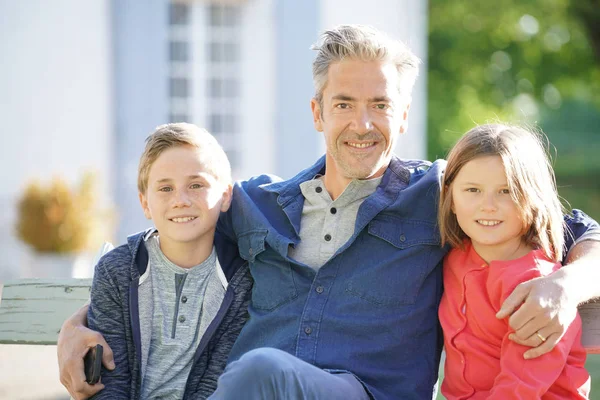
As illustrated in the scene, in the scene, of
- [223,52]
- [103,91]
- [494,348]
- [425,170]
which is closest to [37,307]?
[425,170]

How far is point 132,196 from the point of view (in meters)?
9.57

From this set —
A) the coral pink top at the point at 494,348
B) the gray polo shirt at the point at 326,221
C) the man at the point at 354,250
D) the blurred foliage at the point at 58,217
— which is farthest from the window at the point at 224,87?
the coral pink top at the point at 494,348

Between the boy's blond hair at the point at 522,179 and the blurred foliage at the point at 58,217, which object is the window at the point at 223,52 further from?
the boy's blond hair at the point at 522,179

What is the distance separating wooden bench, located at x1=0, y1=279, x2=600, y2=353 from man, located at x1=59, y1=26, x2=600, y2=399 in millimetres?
384

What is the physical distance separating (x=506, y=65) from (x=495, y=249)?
21.7 m

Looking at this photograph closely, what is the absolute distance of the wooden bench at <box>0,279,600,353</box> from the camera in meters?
3.47

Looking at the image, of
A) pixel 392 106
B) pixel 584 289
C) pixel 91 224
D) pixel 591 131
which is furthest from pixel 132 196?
pixel 591 131

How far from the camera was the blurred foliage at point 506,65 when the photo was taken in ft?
68.5

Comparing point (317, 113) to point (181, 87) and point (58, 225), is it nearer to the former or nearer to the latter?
point (58, 225)

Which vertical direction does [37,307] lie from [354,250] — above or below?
below

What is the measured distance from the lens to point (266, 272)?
10.3ft

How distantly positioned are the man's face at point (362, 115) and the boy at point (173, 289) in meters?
0.46

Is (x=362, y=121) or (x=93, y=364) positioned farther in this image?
(x=362, y=121)

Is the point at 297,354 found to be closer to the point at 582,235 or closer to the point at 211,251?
the point at 211,251
